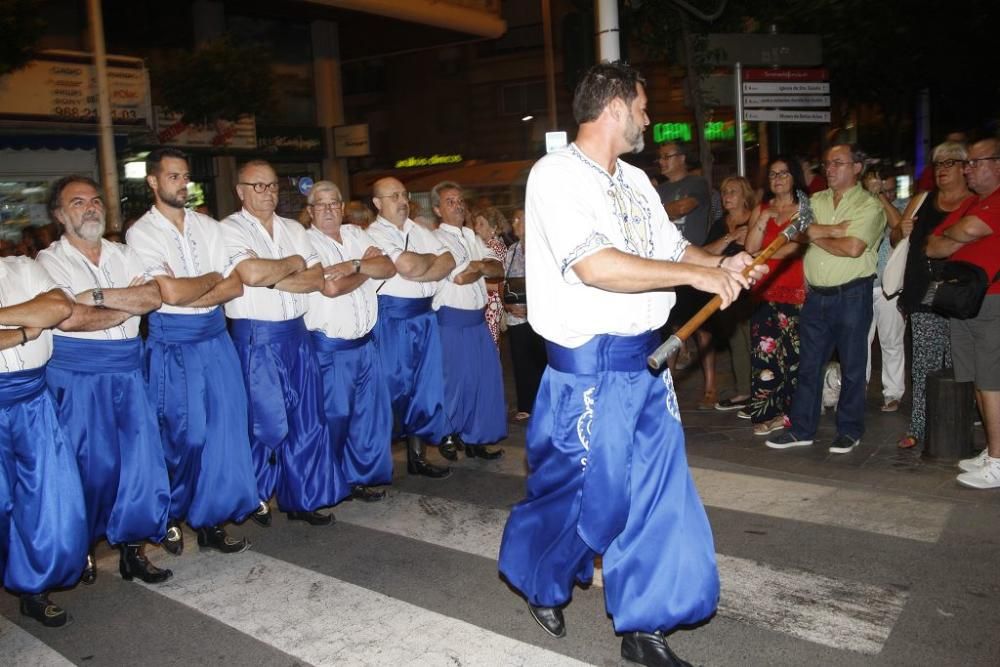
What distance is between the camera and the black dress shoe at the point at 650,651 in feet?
11.9

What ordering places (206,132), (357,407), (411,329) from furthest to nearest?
(206,132), (411,329), (357,407)

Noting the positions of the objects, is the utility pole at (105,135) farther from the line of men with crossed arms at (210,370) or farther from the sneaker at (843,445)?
the sneaker at (843,445)

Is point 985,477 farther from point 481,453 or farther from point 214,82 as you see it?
point 214,82

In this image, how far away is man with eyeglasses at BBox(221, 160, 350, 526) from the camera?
5566 millimetres

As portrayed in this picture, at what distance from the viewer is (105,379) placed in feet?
15.7

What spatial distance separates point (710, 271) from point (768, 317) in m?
4.55

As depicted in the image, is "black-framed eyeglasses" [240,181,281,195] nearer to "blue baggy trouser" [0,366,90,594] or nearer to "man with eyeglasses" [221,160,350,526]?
"man with eyeglasses" [221,160,350,526]

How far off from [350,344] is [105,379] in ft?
5.58

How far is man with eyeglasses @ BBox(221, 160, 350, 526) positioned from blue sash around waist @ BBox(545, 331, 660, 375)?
235 cm

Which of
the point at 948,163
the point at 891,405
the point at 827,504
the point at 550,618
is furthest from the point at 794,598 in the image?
the point at 891,405

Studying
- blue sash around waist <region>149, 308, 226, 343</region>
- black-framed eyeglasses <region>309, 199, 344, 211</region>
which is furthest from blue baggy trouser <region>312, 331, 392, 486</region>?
blue sash around waist <region>149, 308, 226, 343</region>

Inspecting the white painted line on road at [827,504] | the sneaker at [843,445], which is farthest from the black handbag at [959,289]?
the sneaker at [843,445]

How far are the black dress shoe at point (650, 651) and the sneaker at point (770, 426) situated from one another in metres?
3.99

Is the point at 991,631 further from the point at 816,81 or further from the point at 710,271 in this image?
the point at 816,81
